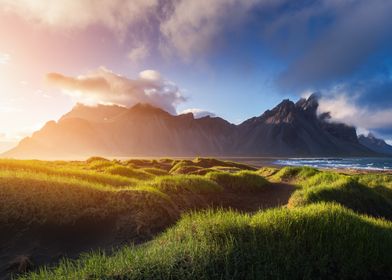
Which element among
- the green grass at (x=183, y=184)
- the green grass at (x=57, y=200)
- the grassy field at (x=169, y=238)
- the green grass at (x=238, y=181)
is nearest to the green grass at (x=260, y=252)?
the grassy field at (x=169, y=238)

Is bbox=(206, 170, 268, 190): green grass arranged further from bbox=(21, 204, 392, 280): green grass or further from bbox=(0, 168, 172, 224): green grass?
bbox=(21, 204, 392, 280): green grass

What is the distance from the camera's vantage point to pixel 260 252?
6254mm

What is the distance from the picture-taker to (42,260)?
889 centimetres

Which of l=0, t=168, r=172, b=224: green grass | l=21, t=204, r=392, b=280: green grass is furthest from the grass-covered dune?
l=21, t=204, r=392, b=280: green grass

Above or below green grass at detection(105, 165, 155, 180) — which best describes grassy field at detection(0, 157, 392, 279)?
below

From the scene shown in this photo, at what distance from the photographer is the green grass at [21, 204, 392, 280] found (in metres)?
5.52

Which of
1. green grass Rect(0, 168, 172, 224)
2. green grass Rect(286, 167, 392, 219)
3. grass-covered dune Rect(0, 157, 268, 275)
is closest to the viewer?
grass-covered dune Rect(0, 157, 268, 275)

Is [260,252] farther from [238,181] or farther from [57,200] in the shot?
[238,181]

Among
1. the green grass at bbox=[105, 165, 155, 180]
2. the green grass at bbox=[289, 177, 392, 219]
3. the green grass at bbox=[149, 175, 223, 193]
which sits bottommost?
the green grass at bbox=[289, 177, 392, 219]

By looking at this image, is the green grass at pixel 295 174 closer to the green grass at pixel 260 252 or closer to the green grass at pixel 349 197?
the green grass at pixel 349 197

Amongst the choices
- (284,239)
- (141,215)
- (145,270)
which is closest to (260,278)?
(284,239)

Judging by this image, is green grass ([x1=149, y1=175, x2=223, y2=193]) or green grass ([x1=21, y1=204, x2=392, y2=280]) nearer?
green grass ([x1=21, y1=204, x2=392, y2=280])

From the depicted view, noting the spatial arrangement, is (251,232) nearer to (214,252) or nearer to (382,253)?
(214,252)

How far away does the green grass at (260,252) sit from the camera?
18.1 feet
